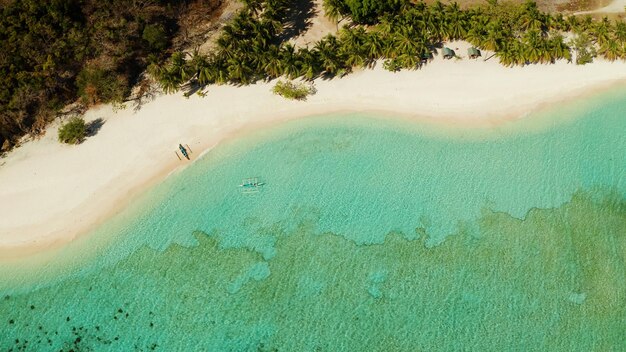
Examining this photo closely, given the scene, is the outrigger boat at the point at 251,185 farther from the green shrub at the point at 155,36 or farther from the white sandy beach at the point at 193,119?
the green shrub at the point at 155,36

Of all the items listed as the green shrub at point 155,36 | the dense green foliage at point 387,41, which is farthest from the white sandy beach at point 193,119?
the green shrub at point 155,36

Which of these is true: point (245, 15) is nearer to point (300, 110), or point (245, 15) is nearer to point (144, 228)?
point (300, 110)

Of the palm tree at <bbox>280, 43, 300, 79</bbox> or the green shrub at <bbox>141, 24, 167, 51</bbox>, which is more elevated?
the green shrub at <bbox>141, 24, 167, 51</bbox>

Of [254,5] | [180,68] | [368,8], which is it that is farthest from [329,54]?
[180,68]

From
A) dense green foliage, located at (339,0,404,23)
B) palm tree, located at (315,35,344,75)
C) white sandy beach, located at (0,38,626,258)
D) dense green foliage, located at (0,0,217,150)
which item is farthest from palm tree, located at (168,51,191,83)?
dense green foliage, located at (339,0,404,23)

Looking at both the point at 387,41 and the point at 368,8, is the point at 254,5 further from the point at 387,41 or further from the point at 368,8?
the point at 387,41

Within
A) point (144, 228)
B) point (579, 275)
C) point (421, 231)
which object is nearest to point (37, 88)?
point (144, 228)

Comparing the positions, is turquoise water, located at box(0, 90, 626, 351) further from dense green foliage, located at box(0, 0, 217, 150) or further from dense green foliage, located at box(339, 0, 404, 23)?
dense green foliage, located at box(0, 0, 217, 150)
